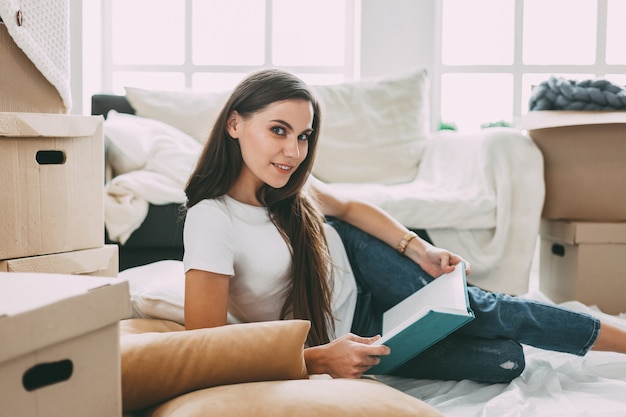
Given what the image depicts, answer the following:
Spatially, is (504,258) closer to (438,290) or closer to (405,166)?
(405,166)

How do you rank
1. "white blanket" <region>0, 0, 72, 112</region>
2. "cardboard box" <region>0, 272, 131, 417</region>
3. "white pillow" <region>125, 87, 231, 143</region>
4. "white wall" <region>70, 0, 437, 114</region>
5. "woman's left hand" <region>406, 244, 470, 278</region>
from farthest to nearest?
"white wall" <region>70, 0, 437, 114</region> < "white pillow" <region>125, 87, 231, 143</region> < "woman's left hand" <region>406, 244, 470, 278</region> < "white blanket" <region>0, 0, 72, 112</region> < "cardboard box" <region>0, 272, 131, 417</region>

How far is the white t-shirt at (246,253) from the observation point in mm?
1090

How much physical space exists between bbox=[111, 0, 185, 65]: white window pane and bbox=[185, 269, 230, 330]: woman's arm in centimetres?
244

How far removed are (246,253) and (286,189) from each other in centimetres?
18

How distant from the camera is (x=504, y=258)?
2020mm

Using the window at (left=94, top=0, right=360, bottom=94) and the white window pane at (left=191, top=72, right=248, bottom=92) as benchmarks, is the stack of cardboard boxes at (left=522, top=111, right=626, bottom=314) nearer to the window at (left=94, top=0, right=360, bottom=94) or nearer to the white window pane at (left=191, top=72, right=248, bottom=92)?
the window at (left=94, top=0, right=360, bottom=94)

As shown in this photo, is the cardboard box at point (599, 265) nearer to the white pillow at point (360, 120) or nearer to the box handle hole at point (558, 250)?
the box handle hole at point (558, 250)

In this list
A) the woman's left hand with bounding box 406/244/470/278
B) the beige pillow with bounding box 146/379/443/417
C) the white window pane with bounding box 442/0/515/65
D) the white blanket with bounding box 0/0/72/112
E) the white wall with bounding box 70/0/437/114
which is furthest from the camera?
the white window pane with bounding box 442/0/515/65

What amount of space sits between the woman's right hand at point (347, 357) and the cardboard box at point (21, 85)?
744mm

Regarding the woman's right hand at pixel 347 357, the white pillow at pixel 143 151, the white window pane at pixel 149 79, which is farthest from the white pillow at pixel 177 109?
the woman's right hand at pixel 347 357

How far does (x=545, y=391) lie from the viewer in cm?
117

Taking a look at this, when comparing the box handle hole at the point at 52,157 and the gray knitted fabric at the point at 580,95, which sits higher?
the gray knitted fabric at the point at 580,95

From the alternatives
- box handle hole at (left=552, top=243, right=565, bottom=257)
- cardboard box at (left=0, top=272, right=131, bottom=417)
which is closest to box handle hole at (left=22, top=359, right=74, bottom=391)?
cardboard box at (left=0, top=272, right=131, bottom=417)

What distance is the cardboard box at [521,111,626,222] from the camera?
202cm
